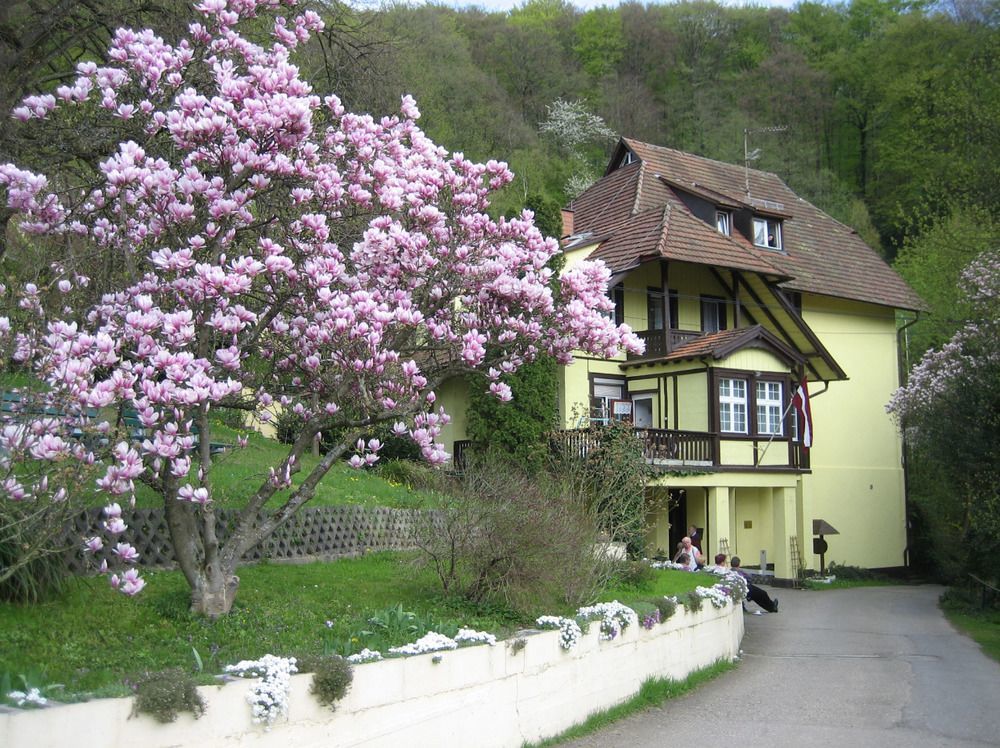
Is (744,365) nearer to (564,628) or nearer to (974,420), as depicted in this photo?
(974,420)

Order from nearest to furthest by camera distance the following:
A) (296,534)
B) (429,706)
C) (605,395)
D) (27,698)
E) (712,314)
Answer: (27,698) → (429,706) → (296,534) → (605,395) → (712,314)

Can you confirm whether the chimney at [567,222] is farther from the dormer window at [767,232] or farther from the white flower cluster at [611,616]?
the white flower cluster at [611,616]

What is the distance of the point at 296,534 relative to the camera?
13.5 m

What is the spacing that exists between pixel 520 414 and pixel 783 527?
9.75m

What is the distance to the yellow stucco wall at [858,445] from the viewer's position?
109 feet

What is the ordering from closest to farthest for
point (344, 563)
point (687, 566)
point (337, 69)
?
A: point (337, 69), point (344, 563), point (687, 566)

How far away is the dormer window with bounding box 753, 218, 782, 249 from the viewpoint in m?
34.1

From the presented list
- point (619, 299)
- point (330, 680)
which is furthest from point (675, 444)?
point (330, 680)

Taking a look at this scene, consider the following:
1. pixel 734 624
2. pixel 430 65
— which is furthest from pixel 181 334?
pixel 430 65

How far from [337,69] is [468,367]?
4.75 meters

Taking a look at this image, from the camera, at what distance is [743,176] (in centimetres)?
3772

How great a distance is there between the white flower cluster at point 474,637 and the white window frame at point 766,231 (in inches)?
1048

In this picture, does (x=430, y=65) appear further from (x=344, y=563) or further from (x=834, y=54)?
(x=344, y=563)

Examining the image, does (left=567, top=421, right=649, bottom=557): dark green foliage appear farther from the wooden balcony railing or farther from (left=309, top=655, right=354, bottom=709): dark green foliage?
(left=309, top=655, right=354, bottom=709): dark green foliage
